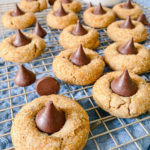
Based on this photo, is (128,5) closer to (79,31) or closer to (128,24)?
(128,24)

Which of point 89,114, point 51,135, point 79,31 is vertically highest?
point 79,31

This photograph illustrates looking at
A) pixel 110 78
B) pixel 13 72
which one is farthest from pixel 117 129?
pixel 13 72

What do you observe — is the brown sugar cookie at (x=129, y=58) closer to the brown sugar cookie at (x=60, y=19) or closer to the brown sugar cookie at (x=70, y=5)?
the brown sugar cookie at (x=60, y=19)

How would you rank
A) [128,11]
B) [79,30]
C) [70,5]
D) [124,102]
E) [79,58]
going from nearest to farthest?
1. [124,102]
2. [79,58]
3. [79,30]
4. [128,11]
5. [70,5]

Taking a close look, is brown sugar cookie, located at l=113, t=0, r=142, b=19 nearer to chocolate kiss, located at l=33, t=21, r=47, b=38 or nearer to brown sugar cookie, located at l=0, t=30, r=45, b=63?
chocolate kiss, located at l=33, t=21, r=47, b=38

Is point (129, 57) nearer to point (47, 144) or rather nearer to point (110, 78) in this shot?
point (110, 78)

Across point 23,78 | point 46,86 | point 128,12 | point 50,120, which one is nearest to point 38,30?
point 23,78

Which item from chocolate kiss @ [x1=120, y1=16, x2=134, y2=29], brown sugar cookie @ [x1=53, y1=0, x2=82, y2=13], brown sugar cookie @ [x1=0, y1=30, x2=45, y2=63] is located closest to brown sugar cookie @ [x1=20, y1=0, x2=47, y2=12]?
brown sugar cookie @ [x1=53, y1=0, x2=82, y2=13]
